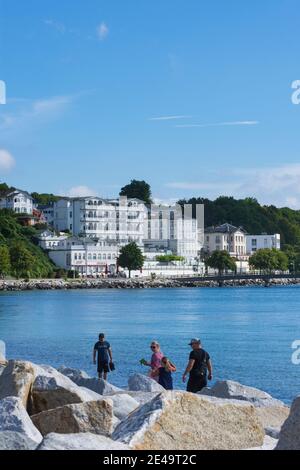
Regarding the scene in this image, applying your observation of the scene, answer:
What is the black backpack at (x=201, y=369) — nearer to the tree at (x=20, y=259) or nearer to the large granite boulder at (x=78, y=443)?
the large granite boulder at (x=78, y=443)

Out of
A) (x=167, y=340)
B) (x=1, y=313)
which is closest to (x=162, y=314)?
(x=1, y=313)

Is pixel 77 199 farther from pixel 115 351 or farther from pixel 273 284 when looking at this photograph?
pixel 115 351

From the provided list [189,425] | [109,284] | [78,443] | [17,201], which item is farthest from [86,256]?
[78,443]

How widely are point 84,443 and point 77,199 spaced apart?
150m

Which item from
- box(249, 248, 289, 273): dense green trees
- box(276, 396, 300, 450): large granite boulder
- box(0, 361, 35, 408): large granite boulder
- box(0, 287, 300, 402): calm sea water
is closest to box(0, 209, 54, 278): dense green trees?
box(0, 287, 300, 402): calm sea water

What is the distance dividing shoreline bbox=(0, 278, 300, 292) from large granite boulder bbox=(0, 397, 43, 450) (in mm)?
108688

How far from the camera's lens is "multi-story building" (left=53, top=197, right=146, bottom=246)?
157 m

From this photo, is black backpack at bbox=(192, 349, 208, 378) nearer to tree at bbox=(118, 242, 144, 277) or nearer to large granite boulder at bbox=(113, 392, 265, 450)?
large granite boulder at bbox=(113, 392, 265, 450)

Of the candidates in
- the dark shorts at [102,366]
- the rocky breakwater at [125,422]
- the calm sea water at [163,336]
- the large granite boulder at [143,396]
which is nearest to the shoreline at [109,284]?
the calm sea water at [163,336]

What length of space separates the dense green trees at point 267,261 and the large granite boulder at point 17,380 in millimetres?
158024

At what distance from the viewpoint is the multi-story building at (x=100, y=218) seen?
15662 cm

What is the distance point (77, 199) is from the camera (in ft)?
516

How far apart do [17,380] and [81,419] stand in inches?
97.6

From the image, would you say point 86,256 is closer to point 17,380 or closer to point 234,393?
point 234,393
